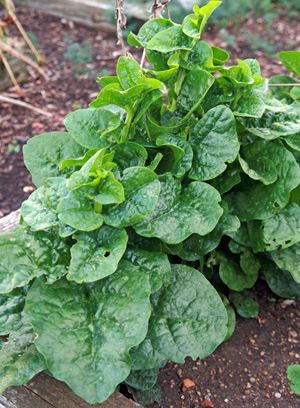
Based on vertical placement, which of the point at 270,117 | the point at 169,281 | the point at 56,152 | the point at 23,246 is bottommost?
the point at 169,281

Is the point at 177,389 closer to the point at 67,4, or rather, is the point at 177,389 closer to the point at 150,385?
the point at 150,385

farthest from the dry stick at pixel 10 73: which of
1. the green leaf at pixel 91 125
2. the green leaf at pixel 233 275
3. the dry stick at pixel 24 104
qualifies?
the green leaf at pixel 233 275

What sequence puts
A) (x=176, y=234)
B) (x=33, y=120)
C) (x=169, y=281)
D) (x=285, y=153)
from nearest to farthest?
(x=176, y=234) < (x=169, y=281) < (x=285, y=153) < (x=33, y=120)

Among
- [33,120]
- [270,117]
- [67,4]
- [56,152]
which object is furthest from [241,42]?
[56,152]

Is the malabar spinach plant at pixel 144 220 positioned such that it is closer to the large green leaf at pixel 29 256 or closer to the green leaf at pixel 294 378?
the large green leaf at pixel 29 256

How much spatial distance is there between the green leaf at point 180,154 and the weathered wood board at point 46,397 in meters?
Answer: 0.86

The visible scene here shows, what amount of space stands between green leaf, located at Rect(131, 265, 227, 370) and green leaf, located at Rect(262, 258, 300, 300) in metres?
0.63

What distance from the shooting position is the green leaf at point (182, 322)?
1.46 meters

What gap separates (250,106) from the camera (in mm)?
1704

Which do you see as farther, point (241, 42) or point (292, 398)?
point (241, 42)

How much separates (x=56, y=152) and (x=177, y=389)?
3.62 feet

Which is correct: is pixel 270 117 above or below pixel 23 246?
above

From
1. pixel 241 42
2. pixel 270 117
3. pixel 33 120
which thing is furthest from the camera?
pixel 241 42

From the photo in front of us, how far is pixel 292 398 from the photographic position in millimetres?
1763
